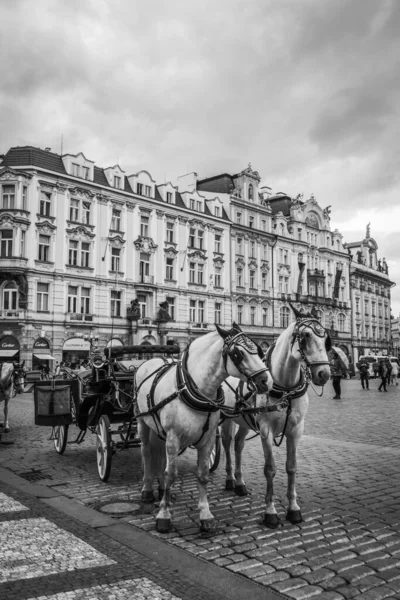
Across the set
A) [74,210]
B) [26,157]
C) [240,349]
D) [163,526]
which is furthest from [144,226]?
[163,526]

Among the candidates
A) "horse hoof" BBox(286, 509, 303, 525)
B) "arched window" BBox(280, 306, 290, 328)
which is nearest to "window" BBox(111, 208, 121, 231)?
"arched window" BBox(280, 306, 290, 328)

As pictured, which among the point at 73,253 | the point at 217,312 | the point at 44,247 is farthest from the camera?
the point at 217,312

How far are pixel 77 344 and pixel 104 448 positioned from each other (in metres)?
→ 30.2

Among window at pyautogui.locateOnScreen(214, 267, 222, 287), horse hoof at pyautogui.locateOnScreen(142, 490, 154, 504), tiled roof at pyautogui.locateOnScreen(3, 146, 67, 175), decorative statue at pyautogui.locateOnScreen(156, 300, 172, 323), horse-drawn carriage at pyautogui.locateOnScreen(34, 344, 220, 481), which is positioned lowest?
horse hoof at pyautogui.locateOnScreen(142, 490, 154, 504)

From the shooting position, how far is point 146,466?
278 inches

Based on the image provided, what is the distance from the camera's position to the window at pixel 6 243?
116 ft

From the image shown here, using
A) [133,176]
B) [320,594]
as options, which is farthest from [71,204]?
[320,594]

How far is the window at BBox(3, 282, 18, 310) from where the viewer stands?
3516 centimetres

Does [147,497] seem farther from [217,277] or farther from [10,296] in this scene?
[217,277]

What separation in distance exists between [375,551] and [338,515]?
3.62 ft

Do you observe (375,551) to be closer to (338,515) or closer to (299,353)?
(338,515)

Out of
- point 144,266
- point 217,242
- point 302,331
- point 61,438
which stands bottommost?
point 61,438

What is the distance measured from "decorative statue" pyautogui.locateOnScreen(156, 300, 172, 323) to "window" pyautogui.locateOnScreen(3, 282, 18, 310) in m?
11.3

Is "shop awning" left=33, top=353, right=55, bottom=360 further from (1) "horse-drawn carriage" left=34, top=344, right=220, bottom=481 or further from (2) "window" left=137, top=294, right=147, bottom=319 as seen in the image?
(1) "horse-drawn carriage" left=34, top=344, right=220, bottom=481
